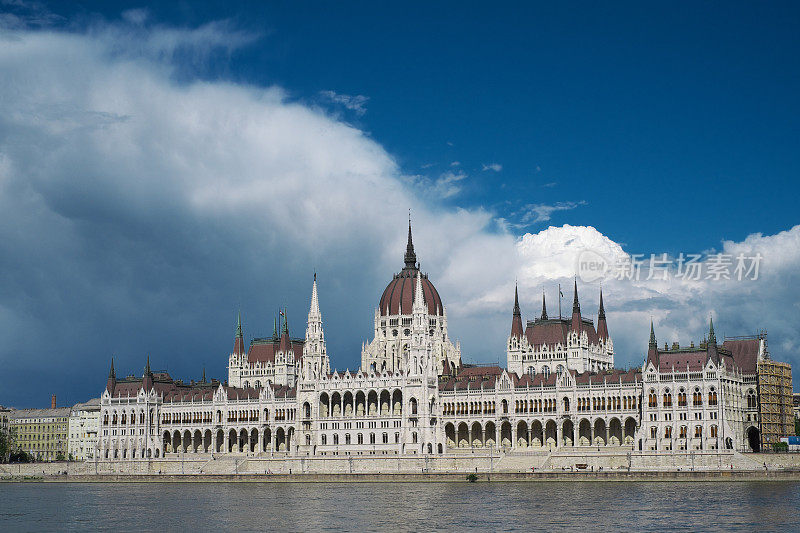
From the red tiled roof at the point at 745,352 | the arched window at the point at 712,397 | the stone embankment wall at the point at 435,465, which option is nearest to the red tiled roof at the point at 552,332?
the red tiled roof at the point at 745,352

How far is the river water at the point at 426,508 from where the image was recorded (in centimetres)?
8612

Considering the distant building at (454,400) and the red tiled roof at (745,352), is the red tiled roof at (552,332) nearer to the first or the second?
the distant building at (454,400)

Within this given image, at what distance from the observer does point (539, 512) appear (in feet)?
308

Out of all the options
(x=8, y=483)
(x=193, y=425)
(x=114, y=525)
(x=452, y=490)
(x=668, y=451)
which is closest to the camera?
(x=114, y=525)

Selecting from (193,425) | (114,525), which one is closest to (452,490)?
(114,525)

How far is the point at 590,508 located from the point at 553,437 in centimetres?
6230

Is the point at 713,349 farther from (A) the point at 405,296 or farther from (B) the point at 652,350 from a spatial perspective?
(A) the point at 405,296

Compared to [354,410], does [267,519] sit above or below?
below

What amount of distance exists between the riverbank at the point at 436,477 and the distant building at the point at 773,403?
19.3 m

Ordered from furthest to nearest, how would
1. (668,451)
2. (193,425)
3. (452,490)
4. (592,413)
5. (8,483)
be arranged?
(193,425) < (8,483) < (592,413) < (668,451) < (452,490)

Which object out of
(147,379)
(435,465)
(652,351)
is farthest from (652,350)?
(147,379)

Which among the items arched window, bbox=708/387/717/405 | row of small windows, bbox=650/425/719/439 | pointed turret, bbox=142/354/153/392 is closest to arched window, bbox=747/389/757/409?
arched window, bbox=708/387/717/405

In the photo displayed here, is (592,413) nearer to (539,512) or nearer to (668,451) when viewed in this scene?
(668,451)

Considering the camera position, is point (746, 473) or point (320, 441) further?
point (320, 441)
